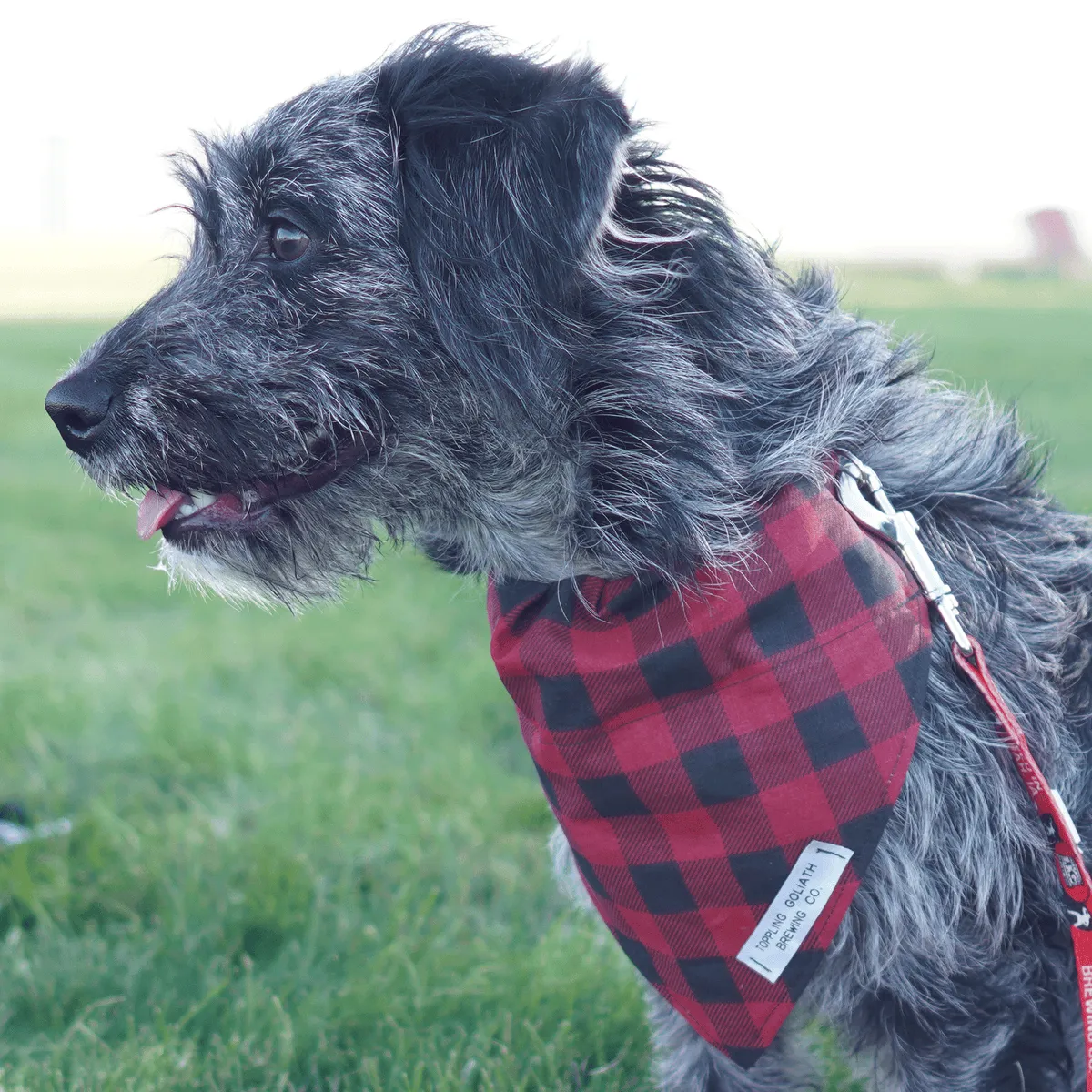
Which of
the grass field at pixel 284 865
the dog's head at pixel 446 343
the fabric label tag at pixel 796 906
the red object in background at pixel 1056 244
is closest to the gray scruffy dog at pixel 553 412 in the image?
the dog's head at pixel 446 343

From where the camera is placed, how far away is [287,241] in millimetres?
2287

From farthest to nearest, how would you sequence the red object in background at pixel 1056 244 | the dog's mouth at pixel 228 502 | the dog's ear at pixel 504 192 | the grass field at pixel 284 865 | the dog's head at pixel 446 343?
the red object in background at pixel 1056 244 → the grass field at pixel 284 865 → the dog's mouth at pixel 228 502 → the dog's head at pixel 446 343 → the dog's ear at pixel 504 192

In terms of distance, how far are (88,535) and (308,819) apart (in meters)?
4.68

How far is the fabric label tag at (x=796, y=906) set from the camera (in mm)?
2191

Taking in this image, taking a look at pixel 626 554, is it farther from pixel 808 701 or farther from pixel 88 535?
pixel 88 535

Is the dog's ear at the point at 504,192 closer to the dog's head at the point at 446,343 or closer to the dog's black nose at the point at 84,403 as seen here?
the dog's head at the point at 446,343

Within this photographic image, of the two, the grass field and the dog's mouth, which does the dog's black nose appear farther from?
the grass field

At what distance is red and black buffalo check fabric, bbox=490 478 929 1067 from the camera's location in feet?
7.08

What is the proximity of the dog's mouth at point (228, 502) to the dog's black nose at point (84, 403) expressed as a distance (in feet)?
0.54

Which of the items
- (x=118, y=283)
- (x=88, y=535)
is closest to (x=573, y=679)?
(x=88, y=535)

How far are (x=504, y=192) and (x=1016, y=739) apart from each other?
1363 millimetres

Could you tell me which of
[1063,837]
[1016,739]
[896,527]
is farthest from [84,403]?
[1063,837]

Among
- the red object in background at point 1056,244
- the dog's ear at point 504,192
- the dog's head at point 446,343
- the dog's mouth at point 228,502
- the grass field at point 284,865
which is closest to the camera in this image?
the dog's ear at point 504,192

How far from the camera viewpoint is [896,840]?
7.34ft
